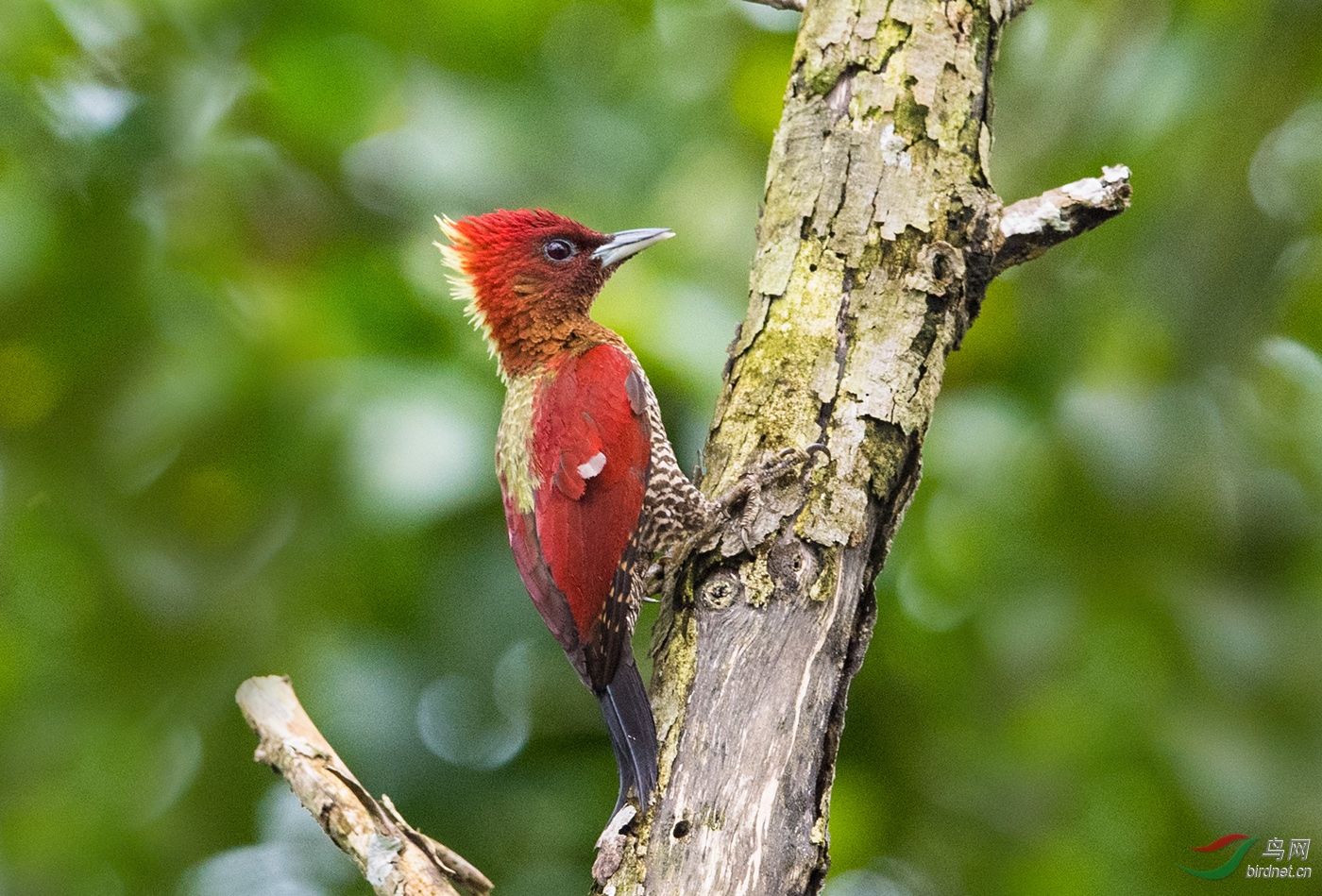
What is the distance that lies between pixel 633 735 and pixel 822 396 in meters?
0.88

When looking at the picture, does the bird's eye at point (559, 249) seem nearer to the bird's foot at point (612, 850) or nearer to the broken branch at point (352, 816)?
the broken branch at point (352, 816)

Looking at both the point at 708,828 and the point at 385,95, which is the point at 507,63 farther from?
the point at 708,828

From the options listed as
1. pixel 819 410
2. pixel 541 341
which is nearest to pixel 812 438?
pixel 819 410

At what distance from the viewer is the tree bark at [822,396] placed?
6.88ft

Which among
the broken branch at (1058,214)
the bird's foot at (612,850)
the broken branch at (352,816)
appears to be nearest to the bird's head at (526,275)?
the broken branch at (1058,214)

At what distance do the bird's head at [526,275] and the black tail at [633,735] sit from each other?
1.19m

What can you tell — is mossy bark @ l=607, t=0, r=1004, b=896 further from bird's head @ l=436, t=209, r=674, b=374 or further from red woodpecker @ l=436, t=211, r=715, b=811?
bird's head @ l=436, t=209, r=674, b=374

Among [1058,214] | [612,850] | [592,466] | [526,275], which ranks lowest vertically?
[612,850]

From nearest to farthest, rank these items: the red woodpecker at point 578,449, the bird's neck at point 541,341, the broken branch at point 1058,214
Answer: the broken branch at point 1058,214
the red woodpecker at point 578,449
the bird's neck at point 541,341

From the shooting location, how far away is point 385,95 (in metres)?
3.52

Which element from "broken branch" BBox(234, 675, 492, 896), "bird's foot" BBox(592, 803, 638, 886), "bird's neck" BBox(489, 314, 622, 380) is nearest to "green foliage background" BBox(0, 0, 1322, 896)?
"bird's neck" BBox(489, 314, 622, 380)

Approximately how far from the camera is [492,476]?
3150 mm

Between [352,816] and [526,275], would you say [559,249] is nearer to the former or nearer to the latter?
[526,275]

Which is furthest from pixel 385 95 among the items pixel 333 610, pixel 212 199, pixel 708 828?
pixel 708 828
